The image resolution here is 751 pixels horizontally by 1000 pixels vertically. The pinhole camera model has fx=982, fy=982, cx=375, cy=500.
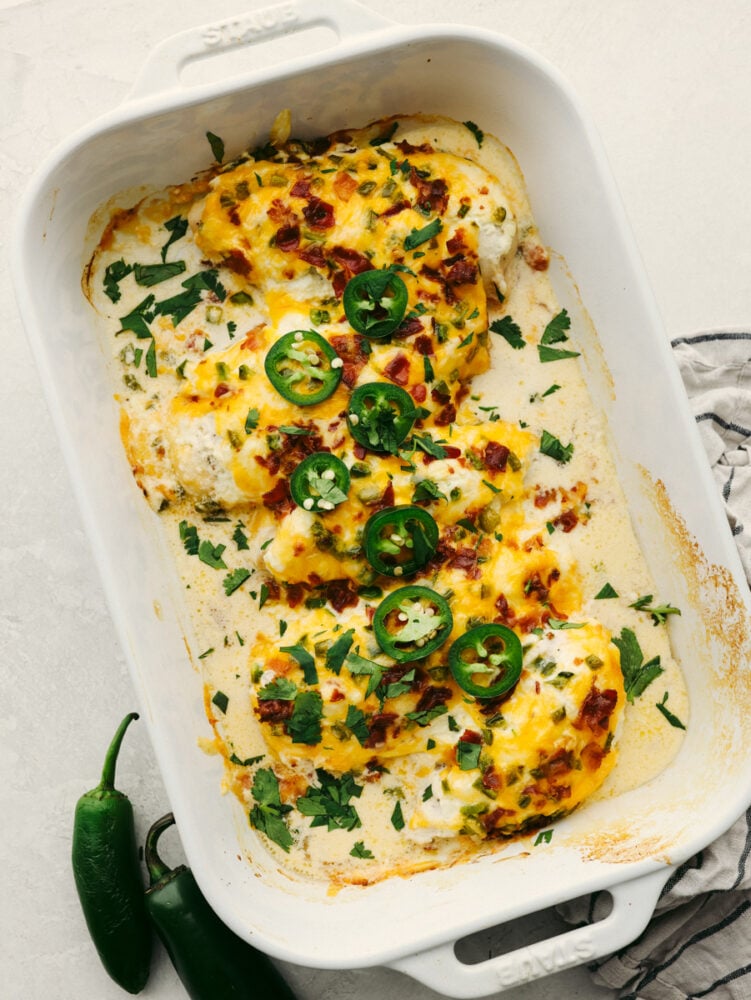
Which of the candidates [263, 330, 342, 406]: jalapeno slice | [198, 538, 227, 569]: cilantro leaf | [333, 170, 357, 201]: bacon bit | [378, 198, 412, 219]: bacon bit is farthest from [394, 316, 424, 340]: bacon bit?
[198, 538, 227, 569]: cilantro leaf

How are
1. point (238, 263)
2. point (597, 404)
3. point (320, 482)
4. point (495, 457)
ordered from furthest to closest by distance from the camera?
point (597, 404), point (238, 263), point (495, 457), point (320, 482)

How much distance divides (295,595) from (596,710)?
1012mm

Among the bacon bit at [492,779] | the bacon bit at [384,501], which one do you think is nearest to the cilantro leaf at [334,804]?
the bacon bit at [492,779]

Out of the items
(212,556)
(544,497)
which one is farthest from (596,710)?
(212,556)

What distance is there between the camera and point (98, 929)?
10.7ft

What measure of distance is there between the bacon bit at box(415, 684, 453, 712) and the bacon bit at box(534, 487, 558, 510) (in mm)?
678

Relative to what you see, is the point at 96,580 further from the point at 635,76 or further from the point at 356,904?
the point at 635,76

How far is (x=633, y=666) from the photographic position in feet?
10.7

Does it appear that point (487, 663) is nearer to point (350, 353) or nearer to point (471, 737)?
point (471, 737)

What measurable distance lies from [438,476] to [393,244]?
74cm

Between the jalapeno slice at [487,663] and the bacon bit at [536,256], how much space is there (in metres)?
1.24

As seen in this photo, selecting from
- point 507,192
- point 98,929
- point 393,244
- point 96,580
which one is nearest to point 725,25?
point 507,192

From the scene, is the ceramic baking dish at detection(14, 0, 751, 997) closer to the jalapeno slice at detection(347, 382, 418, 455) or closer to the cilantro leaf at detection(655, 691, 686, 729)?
the cilantro leaf at detection(655, 691, 686, 729)

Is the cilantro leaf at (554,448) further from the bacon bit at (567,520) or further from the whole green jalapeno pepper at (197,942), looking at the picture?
the whole green jalapeno pepper at (197,942)
